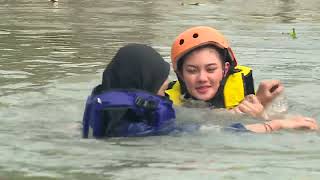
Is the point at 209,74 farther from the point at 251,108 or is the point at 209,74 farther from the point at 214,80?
the point at 251,108

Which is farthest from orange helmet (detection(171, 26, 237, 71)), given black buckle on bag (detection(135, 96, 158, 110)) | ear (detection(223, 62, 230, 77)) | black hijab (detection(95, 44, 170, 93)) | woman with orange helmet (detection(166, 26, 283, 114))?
black buckle on bag (detection(135, 96, 158, 110))

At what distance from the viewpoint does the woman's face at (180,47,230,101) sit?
21.1 ft

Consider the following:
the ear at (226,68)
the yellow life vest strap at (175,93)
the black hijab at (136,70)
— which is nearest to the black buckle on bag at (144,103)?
the black hijab at (136,70)

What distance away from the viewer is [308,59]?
446 inches

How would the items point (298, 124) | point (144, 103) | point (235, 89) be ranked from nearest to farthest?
point (144, 103)
point (298, 124)
point (235, 89)

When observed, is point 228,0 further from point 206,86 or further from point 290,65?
point 206,86

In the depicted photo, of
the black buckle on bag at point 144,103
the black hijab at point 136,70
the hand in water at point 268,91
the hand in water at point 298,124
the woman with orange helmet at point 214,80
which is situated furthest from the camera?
the hand in water at point 268,91

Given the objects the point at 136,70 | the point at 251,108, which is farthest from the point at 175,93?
the point at 136,70

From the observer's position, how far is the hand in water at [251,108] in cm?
646

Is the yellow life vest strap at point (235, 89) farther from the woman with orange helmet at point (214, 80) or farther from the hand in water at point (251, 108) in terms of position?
the hand in water at point (251, 108)

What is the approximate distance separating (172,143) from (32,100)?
274cm

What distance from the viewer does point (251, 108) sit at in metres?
6.46

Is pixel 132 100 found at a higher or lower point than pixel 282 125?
higher

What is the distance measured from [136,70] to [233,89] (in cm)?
128
